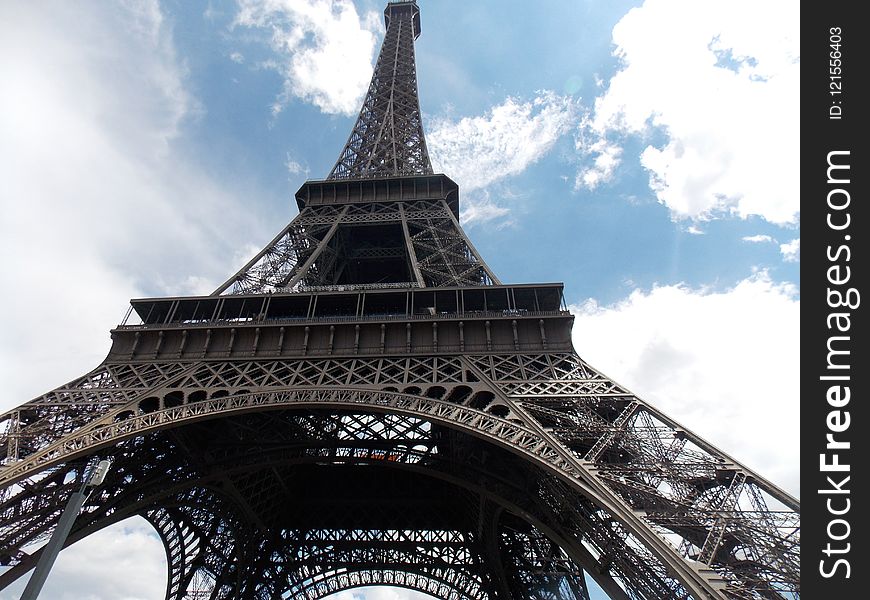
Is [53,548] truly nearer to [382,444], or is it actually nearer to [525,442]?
→ [525,442]

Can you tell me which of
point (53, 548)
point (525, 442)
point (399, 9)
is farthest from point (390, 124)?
point (53, 548)

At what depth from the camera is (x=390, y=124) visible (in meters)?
38.5

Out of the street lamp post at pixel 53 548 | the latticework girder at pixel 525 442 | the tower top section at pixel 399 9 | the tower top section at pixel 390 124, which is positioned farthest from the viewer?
the tower top section at pixel 399 9

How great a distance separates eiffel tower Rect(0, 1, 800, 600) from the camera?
42.8 feet

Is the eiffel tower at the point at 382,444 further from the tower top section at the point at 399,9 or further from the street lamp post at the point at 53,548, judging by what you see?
the tower top section at the point at 399,9

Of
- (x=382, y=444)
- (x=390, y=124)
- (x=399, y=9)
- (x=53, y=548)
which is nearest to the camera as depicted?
(x=53, y=548)

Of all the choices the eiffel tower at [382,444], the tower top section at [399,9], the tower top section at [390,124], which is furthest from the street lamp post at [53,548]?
the tower top section at [399,9]

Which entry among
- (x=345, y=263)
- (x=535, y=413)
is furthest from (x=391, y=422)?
(x=345, y=263)

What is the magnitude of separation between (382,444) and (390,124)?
25.8 metres

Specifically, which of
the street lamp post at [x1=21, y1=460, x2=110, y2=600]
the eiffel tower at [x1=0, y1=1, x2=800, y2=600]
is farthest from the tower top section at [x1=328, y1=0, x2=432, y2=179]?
the street lamp post at [x1=21, y1=460, x2=110, y2=600]

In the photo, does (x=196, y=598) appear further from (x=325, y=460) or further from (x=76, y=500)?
(x=76, y=500)

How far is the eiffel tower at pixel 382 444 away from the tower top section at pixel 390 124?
165cm

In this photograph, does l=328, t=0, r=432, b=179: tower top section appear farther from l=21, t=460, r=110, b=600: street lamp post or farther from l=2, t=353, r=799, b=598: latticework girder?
l=21, t=460, r=110, b=600: street lamp post

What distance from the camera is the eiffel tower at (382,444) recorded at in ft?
42.8
